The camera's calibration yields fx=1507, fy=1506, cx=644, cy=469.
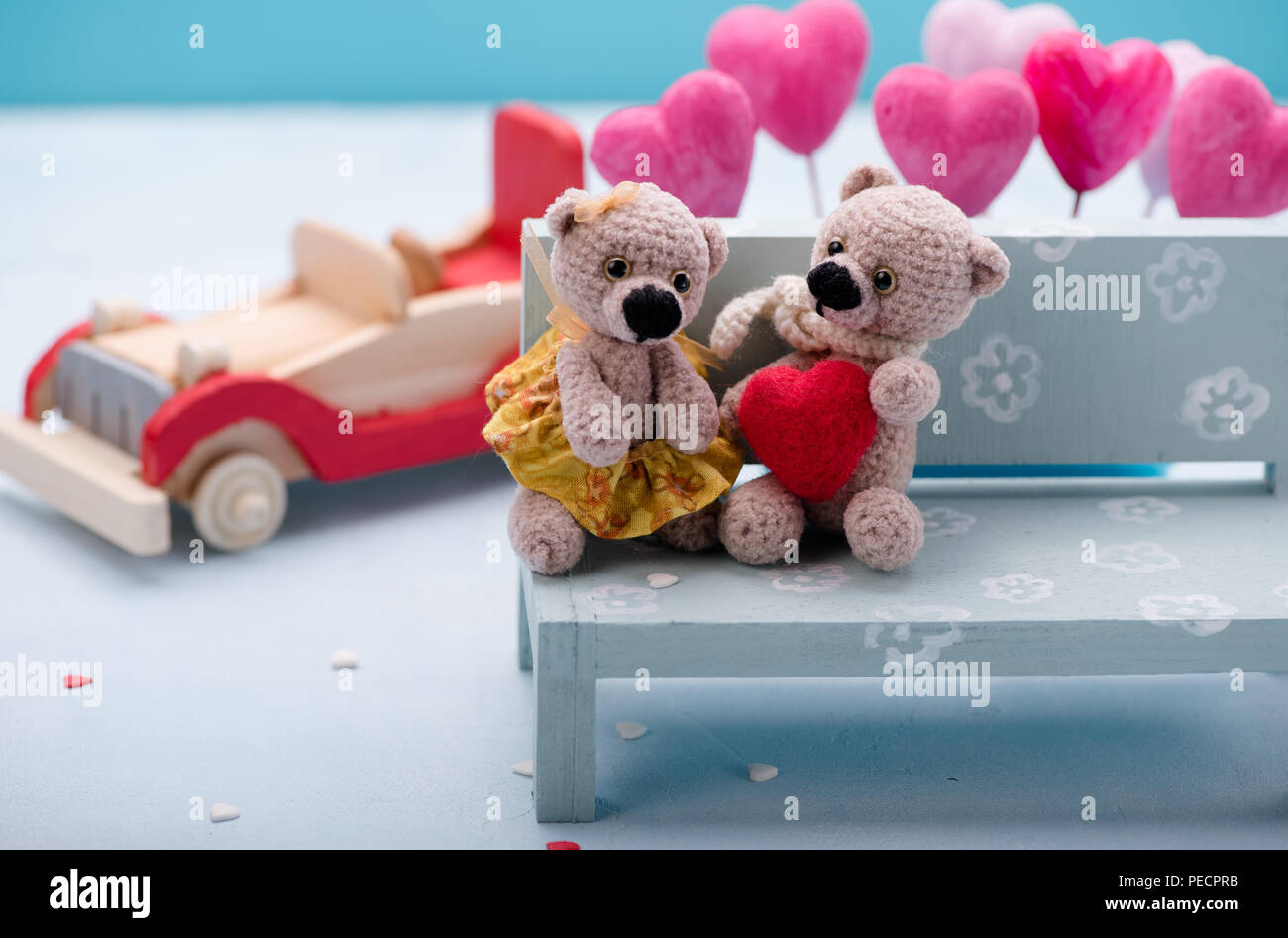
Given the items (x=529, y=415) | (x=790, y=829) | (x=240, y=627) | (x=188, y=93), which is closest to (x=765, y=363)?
(x=529, y=415)

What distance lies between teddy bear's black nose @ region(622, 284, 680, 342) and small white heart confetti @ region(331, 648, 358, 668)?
0.68 metres

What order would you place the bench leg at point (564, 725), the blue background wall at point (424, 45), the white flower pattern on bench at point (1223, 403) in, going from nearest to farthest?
the bench leg at point (564, 725) → the white flower pattern on bench at point (1223, 403) → the blue background wall at point (424, 45)

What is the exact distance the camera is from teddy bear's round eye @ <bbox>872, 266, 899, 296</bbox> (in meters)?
1.67

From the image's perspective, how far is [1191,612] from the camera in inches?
63.7

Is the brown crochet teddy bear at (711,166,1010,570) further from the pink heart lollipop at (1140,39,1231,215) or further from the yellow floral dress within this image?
the pink heart lollipop at (1140,39,1231,215)

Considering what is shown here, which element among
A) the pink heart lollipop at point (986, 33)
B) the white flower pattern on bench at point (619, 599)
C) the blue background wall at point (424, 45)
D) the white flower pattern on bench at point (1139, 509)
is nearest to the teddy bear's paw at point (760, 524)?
the white flower pattern on bench at point (619, 599)

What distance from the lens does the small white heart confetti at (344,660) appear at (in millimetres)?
1999

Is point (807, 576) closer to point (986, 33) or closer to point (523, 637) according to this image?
point (523, 637)

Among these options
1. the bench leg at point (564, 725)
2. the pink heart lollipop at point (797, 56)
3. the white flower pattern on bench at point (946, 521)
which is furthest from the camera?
the pink heart lollipop at point (797, 56)

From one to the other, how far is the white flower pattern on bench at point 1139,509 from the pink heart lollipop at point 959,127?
0.45 metres

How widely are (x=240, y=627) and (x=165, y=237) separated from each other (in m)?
2.37

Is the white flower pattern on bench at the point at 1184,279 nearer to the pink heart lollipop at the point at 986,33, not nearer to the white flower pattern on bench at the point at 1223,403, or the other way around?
the white flower pattern on bench at the point at 1223,403

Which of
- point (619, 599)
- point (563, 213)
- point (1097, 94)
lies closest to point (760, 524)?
point (619, 599)

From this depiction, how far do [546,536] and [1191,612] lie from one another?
70 cm
